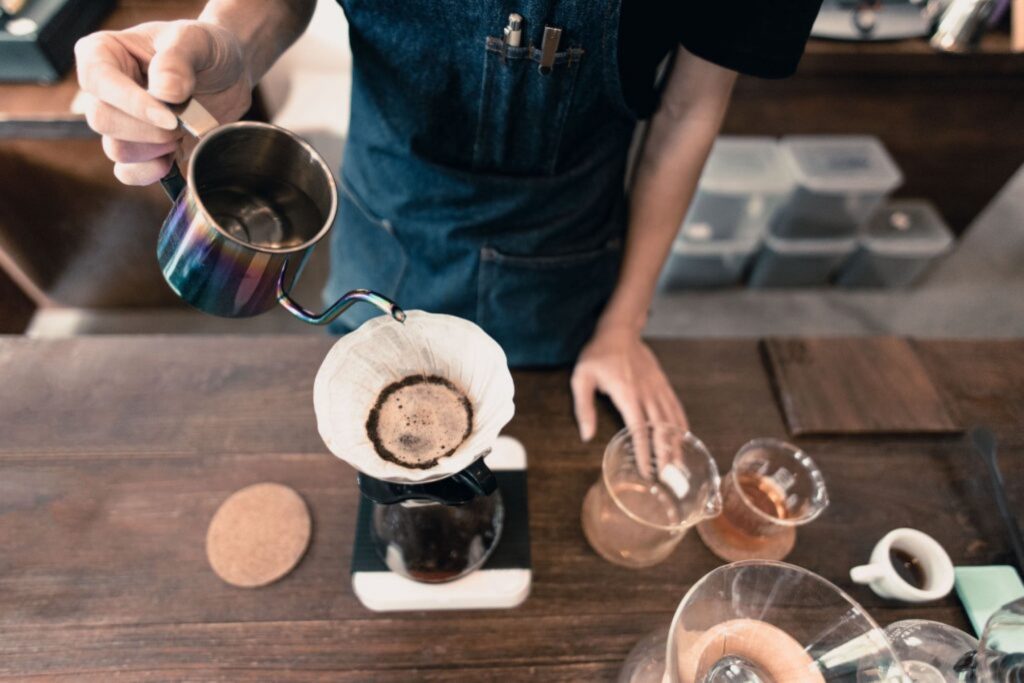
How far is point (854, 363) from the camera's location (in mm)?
1070

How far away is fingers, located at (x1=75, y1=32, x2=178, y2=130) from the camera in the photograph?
0.59m

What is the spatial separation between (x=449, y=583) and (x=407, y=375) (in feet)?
0.93

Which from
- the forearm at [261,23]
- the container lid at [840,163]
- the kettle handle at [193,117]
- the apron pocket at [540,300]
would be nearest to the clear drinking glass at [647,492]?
the apron pocket at [540,300]

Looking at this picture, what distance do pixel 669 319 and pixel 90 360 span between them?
196 cm

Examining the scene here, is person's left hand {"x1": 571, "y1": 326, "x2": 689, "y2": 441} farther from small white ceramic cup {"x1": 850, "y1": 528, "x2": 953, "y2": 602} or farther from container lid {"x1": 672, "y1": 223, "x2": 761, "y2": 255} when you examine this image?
container lid {"x1": 672, "y1": 223, "x2": 761, "y2": 255}

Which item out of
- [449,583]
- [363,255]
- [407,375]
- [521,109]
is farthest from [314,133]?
[449,583]

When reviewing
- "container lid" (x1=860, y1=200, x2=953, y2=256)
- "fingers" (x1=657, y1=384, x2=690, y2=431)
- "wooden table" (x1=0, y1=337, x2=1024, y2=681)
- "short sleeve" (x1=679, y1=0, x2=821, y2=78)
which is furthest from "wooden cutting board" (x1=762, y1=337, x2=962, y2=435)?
"container lid" (x1=860, y1=200, x2=953, y2=256)

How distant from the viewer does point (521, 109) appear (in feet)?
2.91

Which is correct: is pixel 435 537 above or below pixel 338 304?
below

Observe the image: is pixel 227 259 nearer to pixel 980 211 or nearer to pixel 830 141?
pixel 830 141

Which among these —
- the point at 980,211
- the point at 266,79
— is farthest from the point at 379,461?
the point at 980,211

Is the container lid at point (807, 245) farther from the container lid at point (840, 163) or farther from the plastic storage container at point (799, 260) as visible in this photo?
the container lid at point (840, 163)

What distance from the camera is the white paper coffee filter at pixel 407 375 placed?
0.61 metres

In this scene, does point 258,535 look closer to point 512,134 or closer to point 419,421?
point 419,421
